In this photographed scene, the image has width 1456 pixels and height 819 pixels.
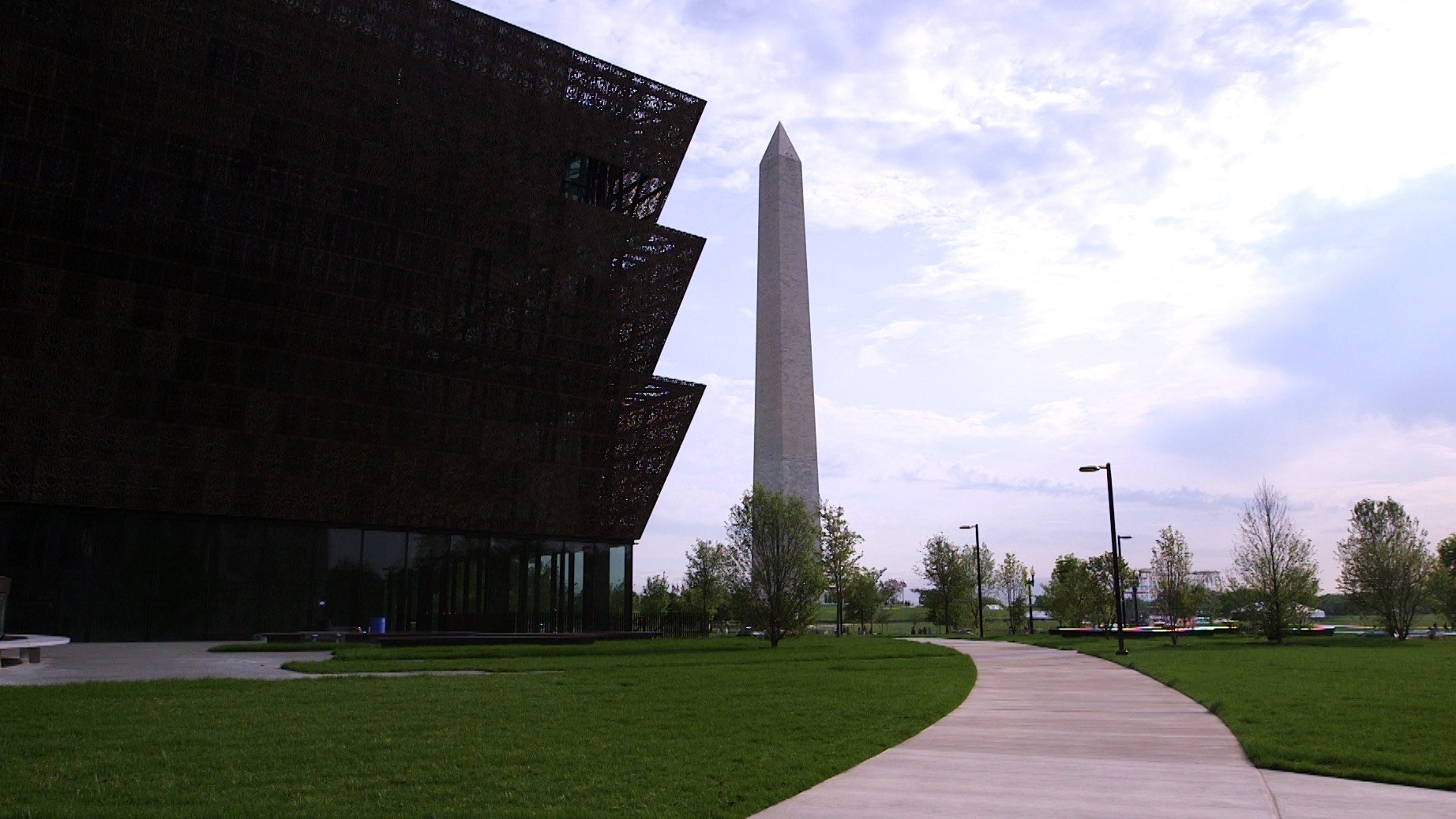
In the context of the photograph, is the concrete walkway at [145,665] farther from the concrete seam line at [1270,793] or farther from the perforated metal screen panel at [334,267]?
the concrete seam line at [1270,793]

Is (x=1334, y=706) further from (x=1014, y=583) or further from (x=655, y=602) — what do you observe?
(x=1014, y=583)

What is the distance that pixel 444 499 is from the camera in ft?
136

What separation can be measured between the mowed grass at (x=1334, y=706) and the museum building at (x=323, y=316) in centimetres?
2493

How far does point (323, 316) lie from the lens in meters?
36.7

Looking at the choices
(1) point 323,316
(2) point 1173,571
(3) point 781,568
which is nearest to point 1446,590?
(2) point 1173,571

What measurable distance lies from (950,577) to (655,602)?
21618mm

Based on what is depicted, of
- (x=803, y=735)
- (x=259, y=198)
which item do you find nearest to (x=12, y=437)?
(x=259, y=198)

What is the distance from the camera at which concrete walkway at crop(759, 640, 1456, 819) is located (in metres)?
7.13

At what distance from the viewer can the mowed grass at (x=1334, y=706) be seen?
9.06 metres

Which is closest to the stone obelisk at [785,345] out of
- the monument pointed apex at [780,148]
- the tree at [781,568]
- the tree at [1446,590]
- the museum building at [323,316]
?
the monument pointed apex at [780,148]

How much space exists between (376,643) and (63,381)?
13318 millimetres

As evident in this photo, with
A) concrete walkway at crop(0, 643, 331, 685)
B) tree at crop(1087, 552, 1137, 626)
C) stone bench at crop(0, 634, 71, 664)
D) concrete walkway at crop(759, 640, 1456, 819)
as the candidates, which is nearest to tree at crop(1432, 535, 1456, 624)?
tree at crop(1087, 552, 1137, 626)

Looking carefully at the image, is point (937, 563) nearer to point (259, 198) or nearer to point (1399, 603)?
point (1399, 603)

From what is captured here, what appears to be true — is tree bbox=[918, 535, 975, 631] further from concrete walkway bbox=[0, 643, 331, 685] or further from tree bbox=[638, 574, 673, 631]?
concrete walkway bbox=[0, 643, 331, 685]
